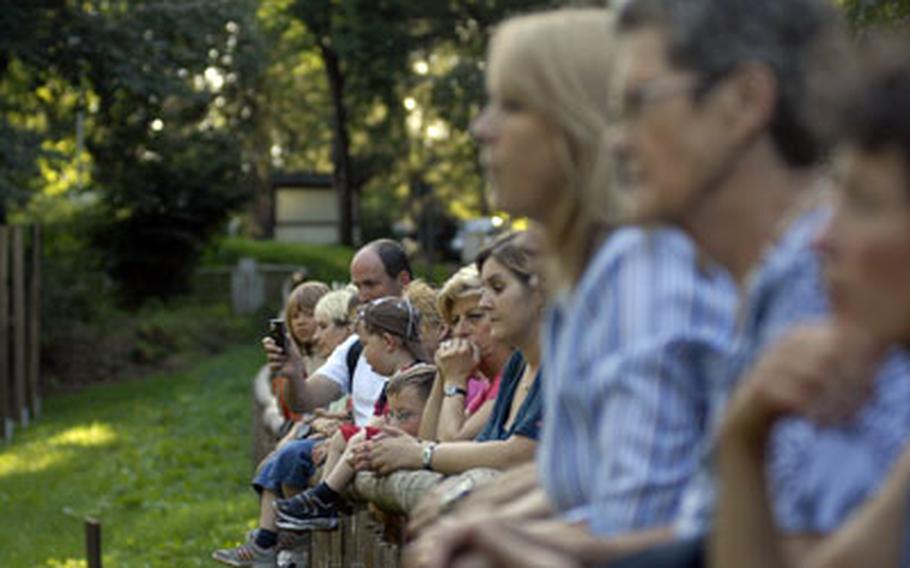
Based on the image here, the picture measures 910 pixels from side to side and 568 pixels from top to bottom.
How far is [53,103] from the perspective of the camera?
3262 cm

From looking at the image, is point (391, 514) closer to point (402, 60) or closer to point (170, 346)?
point (170, 346)

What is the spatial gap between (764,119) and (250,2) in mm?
30899

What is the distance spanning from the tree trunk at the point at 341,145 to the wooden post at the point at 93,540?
155 ft

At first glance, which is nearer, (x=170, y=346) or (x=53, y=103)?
(x=53, y=103)

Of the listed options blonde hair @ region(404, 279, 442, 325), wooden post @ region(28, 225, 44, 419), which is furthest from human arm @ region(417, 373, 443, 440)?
wooden post @ region(28, 225, 44, 419)

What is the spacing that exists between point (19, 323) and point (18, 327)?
6cm

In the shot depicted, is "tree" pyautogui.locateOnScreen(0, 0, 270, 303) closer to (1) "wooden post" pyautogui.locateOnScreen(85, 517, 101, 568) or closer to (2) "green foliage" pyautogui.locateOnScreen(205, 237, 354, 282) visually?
(2) "green foliage" pyautogui.locateOnScreen(205, 237, 354, 282)

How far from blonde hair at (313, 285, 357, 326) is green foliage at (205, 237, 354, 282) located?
3198 cm

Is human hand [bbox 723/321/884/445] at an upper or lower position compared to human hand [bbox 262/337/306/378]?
upper

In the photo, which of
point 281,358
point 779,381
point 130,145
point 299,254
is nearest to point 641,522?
point 779,381

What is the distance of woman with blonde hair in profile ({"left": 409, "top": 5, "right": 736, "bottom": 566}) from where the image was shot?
2.79m

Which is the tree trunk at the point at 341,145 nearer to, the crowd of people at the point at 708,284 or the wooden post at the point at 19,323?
the wooden post at the point at 19,323

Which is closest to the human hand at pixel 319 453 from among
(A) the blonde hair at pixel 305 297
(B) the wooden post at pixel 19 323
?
(A) the blonde hair at pixel 305 297

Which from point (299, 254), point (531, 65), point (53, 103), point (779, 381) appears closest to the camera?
point (779, 381)
